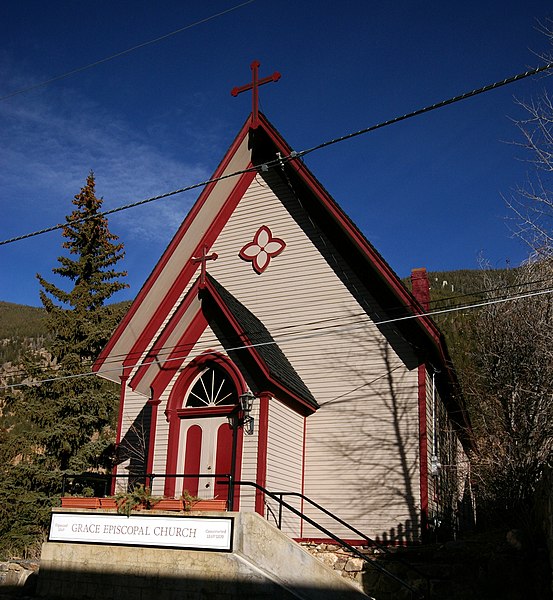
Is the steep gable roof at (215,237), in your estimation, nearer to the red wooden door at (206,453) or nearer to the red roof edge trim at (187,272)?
the red roof edge trim at (187,272)

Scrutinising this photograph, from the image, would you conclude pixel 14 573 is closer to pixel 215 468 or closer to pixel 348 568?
pixel 215 468

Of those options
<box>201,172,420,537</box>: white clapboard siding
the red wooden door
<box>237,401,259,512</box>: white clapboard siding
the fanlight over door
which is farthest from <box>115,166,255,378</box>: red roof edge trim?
<box>237,401,259,512</box>: white clapboard siding

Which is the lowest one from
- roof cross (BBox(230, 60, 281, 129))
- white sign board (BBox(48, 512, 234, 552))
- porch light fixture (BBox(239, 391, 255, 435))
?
white sign board (BBox(48, 512, 234, 552))

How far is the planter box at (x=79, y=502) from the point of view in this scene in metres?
11.6

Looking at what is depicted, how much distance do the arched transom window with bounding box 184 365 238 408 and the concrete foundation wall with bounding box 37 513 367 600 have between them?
459cm

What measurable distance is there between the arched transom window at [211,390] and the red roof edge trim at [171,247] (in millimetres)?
3575

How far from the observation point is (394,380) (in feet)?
50.7

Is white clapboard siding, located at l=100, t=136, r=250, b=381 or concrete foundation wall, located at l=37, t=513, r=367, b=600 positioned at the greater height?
white clapboard siding, located at l=100, t=136, r=250, b=381

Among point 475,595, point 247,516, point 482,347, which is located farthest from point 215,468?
point 482,347

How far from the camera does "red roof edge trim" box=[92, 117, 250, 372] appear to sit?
17.8 metres

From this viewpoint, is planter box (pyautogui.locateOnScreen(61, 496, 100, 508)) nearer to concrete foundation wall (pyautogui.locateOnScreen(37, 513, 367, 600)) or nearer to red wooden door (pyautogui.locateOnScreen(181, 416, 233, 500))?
concrete foundation wall (pyautogui.locateOnScreen(37, 513, 367, 600))

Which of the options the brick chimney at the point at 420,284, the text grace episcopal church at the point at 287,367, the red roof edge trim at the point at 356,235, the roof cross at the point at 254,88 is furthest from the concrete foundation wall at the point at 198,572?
the roof cross at the point at 254,88

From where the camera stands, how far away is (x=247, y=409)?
14055mm

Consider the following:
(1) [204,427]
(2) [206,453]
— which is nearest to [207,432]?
(1) [204,427]
